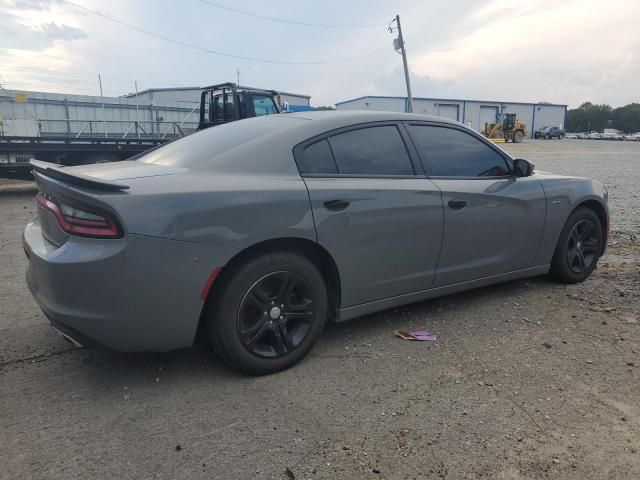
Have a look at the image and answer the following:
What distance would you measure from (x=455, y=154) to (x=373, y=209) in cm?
106

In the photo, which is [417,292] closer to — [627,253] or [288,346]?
[288,346]

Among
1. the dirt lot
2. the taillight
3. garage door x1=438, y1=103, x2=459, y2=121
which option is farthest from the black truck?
garage door x1=438, y1=103, x2=459, y2=121

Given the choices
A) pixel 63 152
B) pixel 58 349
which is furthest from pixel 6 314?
pixel 63 152

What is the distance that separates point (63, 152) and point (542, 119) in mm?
75568

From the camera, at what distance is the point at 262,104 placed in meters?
12.4

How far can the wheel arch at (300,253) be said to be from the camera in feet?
9.27

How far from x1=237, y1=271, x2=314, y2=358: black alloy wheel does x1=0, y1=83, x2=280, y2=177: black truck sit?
8469 millimetres

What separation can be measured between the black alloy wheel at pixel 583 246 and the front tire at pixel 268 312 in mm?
2707

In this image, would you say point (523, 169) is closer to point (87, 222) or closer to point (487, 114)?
point (87, 222)

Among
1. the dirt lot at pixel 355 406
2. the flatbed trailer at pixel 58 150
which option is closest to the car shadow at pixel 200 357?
the dirt lot at pixel 355 406

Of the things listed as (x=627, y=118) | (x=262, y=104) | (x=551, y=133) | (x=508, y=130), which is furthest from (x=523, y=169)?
(x=627, y=118)

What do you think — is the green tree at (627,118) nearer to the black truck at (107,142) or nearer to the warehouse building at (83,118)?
the warehouse building at (83,118)

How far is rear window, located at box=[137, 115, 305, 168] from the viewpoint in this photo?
3.15 meters

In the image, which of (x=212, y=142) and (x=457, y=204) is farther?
(x=457, y=204)
